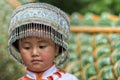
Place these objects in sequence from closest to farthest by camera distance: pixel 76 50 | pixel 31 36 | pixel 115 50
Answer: pixel 31 36 < pixel 115 50 < pixel 76 50

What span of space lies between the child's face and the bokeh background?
184 cm

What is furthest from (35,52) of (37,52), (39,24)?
(39,24)

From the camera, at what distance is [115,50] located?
Answer: 7.93m

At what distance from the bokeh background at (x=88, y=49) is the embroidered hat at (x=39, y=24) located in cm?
179

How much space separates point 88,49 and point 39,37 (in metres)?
3.04

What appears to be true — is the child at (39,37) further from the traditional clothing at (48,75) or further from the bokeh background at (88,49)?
the bokeh background at (88,49)

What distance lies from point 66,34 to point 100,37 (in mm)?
2925

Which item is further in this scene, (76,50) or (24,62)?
(76,50)

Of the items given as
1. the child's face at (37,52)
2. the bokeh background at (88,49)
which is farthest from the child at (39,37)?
the bokeh background at (88,49)

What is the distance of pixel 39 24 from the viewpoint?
17.4 ft

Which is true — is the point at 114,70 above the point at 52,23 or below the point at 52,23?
below

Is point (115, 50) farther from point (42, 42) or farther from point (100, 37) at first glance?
point (42, 42)

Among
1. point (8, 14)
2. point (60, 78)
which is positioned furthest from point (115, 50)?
point (60, 78)

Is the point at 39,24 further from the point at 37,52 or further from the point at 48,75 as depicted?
the point at 48,75
